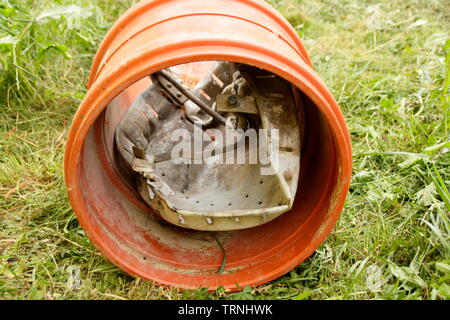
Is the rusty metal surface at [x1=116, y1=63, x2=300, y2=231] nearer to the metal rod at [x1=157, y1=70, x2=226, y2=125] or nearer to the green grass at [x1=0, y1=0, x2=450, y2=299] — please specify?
the metal rod at [x1=157, y1=70, x2=226, y2=125]

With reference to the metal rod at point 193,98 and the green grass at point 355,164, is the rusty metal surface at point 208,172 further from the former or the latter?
the green grass at point 355,164

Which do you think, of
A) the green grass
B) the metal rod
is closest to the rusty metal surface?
the metal rod

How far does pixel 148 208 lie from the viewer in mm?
2023

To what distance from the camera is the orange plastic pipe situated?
1.39 m

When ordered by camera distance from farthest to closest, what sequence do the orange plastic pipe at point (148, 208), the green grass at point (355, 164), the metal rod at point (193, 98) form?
the metal rod at point (193, 98)
the green grass at point (355, 164)
the orange plastic pipe at point (148, 208)

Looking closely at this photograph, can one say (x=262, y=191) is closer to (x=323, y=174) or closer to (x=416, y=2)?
(x=323, y=174)

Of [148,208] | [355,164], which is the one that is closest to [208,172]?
[148,208]

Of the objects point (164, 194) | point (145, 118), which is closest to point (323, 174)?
point (164, 194)

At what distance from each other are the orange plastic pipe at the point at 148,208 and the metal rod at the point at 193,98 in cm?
29

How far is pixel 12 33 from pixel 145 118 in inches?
31.5

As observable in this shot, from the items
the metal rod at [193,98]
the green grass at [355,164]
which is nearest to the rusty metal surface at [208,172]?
the metal rod at [193,98]

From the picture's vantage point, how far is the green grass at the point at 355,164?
1.72m

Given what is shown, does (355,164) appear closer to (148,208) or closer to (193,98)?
(193,98)

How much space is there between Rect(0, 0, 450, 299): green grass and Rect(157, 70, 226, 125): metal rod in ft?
1.96
